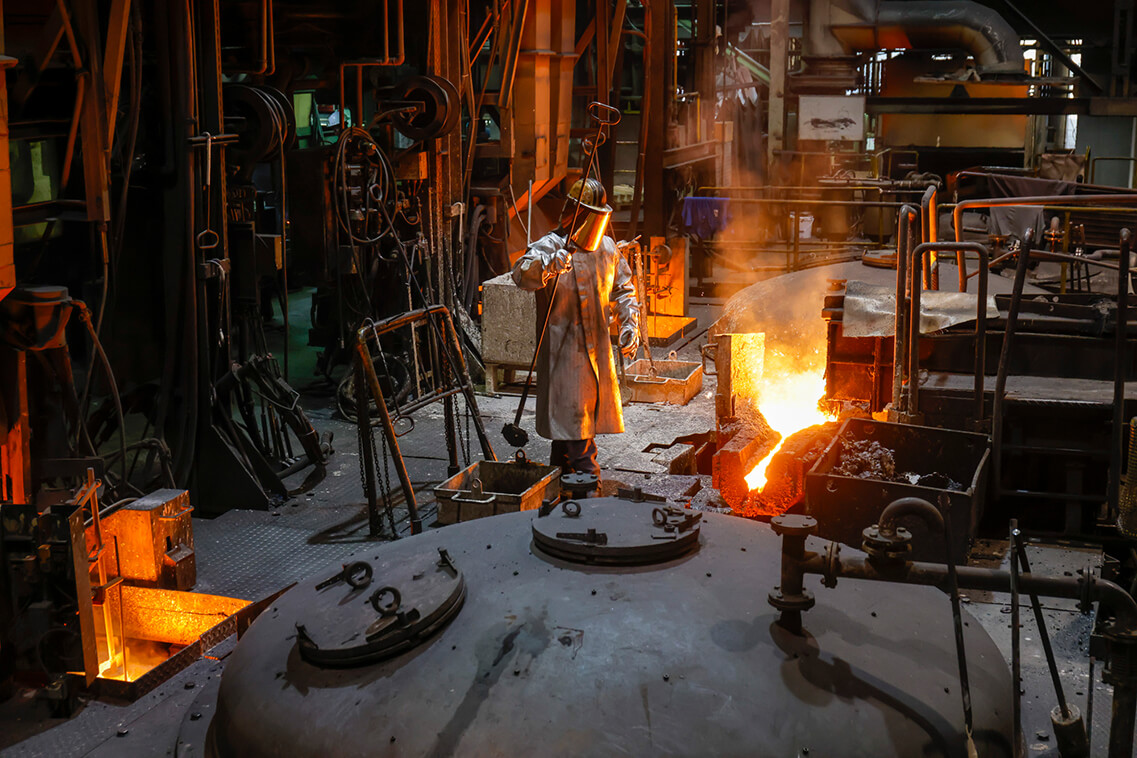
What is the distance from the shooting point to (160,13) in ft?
19.2

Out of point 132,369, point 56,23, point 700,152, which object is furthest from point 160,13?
point 700,152

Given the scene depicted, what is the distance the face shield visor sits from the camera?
18.3 ft

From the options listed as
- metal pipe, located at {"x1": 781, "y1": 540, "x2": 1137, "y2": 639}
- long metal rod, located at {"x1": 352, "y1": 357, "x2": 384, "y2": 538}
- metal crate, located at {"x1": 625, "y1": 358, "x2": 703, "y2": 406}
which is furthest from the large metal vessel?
metal crate, located at {"x1": 625, "y1": 358, "x2": 703, "y2": 406}

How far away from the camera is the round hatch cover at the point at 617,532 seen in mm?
2861

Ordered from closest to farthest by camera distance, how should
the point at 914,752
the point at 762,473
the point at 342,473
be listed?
A: the point at 914,752, the point at 762,473, the point at 342,473

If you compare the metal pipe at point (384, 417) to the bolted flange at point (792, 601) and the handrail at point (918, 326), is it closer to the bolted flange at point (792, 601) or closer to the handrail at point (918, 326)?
the handrail at point (918, 326)

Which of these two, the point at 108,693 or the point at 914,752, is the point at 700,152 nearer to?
the point at 108,693

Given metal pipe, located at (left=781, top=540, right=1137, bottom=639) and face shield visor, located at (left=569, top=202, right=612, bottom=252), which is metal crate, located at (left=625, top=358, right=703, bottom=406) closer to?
face shield visor, located at (left=569, top=202, right=612, bottom=252)

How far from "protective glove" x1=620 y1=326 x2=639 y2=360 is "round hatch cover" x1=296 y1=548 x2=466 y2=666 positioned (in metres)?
3.02

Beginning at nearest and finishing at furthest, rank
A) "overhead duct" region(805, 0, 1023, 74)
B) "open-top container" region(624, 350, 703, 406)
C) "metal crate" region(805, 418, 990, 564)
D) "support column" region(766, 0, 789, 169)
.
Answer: "metal crate" region(805, 418, 990, 564) → "open-top container" region(624, 350, 703, 406) → "overhead duct" region(805, 0, 1023, 74) → "support column" region(766, 0, 789, 169)

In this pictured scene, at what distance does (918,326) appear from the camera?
5371mm

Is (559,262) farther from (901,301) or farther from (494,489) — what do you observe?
(901,301)

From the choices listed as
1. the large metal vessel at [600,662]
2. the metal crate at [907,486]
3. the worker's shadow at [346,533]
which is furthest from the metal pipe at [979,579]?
the worker's shadow at [346,533]

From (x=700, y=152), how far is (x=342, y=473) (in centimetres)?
789
